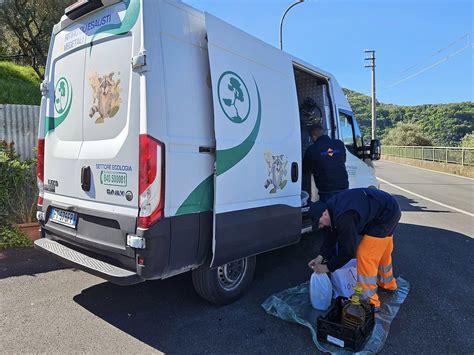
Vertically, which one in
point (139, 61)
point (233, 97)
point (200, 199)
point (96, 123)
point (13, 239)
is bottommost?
point (13, 239)

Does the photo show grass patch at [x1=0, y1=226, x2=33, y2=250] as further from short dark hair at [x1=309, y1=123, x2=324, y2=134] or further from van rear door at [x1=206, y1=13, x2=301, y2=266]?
short dark hair at [x1=309, y1=123, x2=324, y2=134]

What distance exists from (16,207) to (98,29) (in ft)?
12.4

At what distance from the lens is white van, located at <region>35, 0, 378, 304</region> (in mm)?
2854

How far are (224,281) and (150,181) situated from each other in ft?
4.79

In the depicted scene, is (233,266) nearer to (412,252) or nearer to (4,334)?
(4,334)

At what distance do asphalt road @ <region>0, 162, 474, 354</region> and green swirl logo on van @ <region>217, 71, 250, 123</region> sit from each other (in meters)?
1.89

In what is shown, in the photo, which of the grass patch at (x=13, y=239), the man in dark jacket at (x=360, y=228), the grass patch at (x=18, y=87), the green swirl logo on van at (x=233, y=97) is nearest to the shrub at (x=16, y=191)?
the grass patch at (x=13, y=239)

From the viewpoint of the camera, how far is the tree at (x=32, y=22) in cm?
1522

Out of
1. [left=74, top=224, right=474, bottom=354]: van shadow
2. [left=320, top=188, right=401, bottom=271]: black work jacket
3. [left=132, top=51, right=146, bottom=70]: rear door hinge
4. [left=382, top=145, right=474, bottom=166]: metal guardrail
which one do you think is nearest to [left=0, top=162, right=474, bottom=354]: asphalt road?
[left=74, top=224, right=474, bottom=354]: van shadow

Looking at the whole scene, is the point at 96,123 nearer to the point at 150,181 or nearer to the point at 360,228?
the point at 150,181

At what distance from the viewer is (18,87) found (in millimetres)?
13438

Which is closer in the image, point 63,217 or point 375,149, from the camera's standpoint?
point 63,217

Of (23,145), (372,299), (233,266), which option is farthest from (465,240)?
(23,145)

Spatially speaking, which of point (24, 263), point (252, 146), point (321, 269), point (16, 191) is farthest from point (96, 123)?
point (16, 191)
